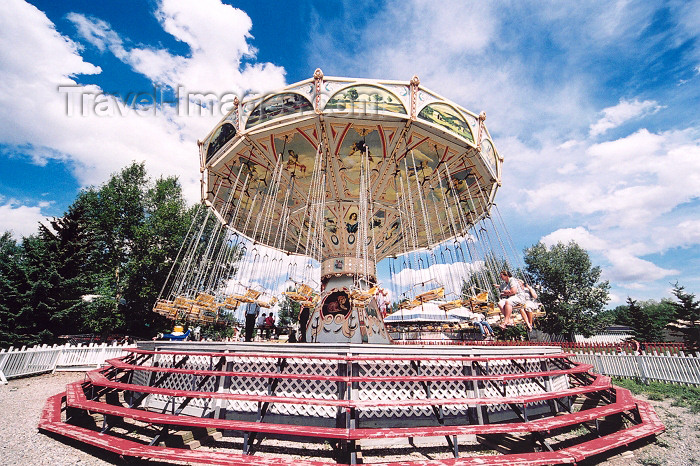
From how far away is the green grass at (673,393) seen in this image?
793 centimetres

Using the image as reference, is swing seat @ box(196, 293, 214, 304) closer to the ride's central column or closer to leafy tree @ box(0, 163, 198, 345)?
the ride's central column

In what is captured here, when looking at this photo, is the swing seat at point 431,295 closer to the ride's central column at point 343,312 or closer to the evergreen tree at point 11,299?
the ride's central column at point 343,312

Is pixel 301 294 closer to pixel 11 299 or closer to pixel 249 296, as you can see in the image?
pixel 249 296

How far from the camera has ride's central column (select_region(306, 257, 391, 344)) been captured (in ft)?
33.3

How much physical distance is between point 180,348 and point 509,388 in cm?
728

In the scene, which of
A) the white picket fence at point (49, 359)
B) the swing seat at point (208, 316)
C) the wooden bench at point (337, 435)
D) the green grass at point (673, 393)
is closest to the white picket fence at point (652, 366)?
the green grass at point (673, 393)

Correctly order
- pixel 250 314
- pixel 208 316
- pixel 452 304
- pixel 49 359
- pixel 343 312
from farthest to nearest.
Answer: pixel 49 359 → pixel 208 316 → pixel 343 312 → pixel 250 314 → pixel 452 304

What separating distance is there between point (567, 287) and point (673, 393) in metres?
31.2

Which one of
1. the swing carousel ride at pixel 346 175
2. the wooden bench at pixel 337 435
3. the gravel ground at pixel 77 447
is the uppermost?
the swing carousel ride at pixel 346 175

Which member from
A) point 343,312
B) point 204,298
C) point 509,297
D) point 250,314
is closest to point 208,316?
point 204,298

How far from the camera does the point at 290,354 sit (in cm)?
533

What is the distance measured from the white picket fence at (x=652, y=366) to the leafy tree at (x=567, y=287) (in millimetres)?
23541

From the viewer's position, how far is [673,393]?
30.8 feet

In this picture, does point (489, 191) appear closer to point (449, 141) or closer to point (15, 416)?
point (449, 141)
